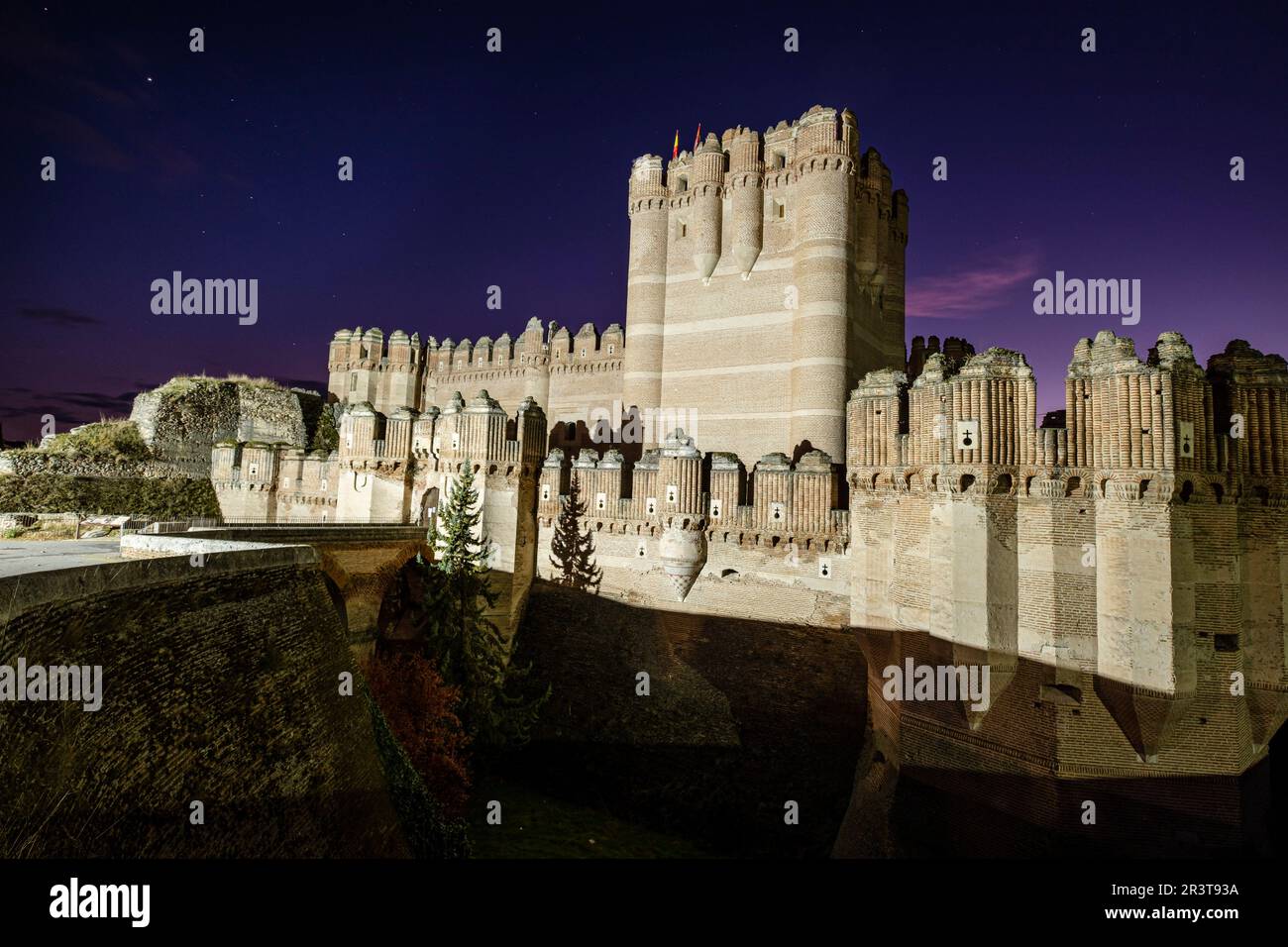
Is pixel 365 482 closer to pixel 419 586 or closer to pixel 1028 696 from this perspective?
pixel 419 586

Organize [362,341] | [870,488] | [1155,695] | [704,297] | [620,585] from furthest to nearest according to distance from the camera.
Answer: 1. [362,341]
2. [704,297]
3. [620,585]
4. [870,488]
5. [1155,695]

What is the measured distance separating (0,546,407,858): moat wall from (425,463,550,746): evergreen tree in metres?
6.49

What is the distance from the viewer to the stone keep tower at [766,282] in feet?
75.2

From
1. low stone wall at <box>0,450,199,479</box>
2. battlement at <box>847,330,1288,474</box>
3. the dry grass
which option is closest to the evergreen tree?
the dry grass

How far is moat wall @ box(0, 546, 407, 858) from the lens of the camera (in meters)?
5.77

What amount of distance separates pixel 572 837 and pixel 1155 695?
1351 centimetres

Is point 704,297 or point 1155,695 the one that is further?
point 704,297

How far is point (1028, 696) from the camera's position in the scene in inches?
502

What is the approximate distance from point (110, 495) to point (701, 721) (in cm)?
2431

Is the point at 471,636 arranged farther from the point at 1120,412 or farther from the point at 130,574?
the point at 1120,412


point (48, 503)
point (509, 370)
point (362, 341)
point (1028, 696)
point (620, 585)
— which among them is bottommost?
point (1028, 696)

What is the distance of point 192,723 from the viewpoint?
7539mm

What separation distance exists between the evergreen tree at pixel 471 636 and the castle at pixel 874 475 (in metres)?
1.11

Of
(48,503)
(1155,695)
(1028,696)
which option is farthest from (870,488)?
(48,503)
